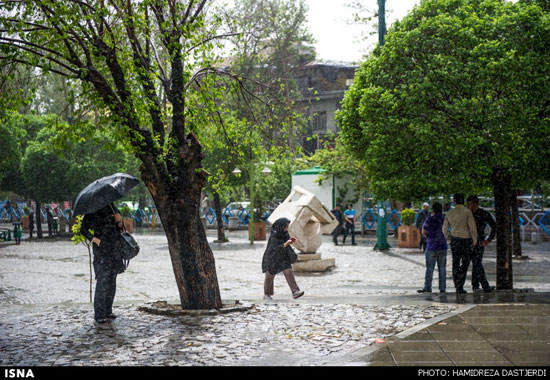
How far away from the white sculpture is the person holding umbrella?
7732 mm

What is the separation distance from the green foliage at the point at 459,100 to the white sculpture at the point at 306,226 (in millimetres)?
4812

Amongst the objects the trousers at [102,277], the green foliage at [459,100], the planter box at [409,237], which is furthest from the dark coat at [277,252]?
the planter box at [409,237]

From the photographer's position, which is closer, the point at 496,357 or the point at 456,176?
the point at 496,357

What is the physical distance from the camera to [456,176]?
1049 cm

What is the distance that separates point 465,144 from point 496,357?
16.3 ft

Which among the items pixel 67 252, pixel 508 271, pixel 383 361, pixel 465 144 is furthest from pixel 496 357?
pixel 67 252

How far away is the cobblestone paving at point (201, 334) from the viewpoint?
6215 mm

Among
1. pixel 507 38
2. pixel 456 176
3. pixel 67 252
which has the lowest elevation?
pixel 67 252

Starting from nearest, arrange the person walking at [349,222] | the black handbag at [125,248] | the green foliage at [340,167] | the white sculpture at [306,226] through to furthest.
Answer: the black handbag at [125,248] < the white sculpture at [306,226] < the person walking at [349,222] < the green foliage at [340,167]

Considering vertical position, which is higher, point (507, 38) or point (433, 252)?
point (507, 38)

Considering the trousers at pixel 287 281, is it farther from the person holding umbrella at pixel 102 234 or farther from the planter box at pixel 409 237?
the planter box at pixel 409 237

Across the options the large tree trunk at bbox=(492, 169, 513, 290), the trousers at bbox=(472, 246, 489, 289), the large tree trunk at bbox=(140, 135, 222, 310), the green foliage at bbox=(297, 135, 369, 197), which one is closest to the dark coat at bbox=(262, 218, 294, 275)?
the large tree trunk at bbox=(140, 135, 222, 310)

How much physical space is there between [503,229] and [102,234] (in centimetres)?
706
